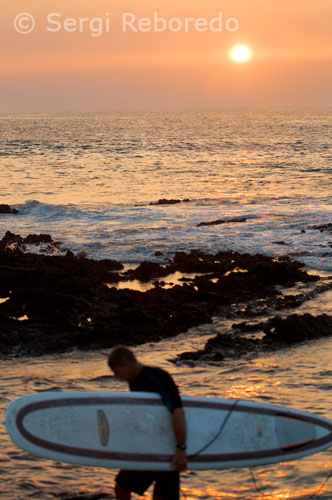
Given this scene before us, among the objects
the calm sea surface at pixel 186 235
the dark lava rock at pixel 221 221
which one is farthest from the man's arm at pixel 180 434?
the dark lava rock at pixel 221 221

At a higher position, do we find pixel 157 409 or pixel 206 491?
pixel 157 409

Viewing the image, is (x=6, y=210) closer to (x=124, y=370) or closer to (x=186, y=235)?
(x=186, y=235)

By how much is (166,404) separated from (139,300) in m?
9.60

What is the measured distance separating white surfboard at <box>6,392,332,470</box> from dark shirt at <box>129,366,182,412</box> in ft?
0.43

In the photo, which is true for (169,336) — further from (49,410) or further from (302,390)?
(49,410)

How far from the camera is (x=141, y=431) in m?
5.63

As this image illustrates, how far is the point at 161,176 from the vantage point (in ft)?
182

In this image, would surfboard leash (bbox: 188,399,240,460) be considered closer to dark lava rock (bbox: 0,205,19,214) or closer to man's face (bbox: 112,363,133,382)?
man's face (bbox: 112,363,133,382)

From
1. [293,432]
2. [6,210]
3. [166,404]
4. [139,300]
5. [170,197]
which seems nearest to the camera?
[166,404]

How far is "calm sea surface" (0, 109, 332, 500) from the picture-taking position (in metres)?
6.97

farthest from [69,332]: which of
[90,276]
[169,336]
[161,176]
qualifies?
[161,176]

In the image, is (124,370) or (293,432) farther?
(293,432)

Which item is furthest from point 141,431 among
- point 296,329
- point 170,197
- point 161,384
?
point 170,197

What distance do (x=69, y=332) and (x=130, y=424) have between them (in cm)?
727
